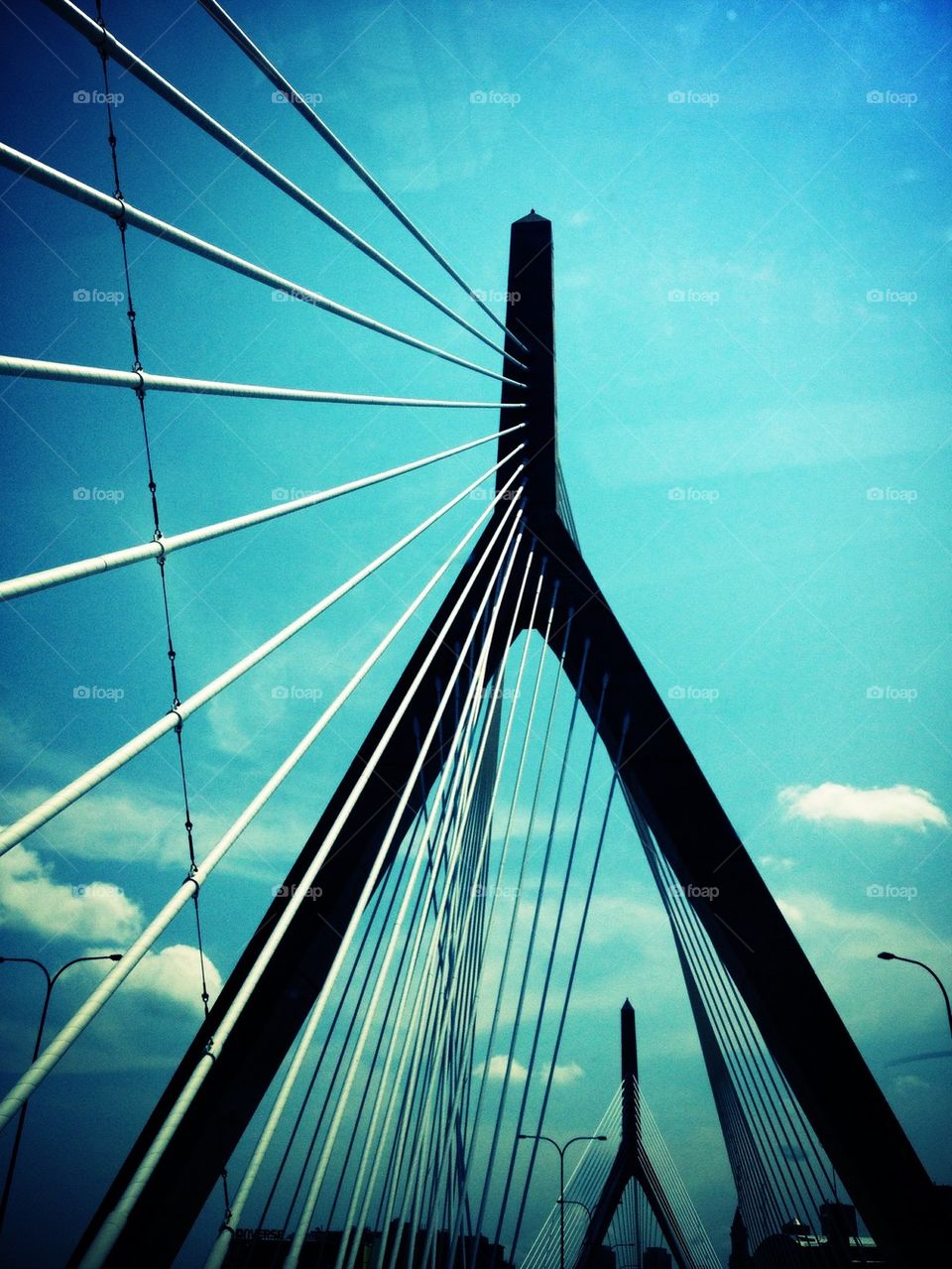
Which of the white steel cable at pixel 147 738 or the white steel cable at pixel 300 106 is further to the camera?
the white steel cable at pixel 300 106

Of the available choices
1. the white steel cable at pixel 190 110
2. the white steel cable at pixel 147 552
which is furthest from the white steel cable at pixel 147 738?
the white steel cable at pixel 190 110

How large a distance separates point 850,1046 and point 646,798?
2461 mm

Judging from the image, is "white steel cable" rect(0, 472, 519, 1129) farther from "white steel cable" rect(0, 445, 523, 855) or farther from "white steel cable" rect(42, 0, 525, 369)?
"white steel cable" rect(42, 0, 525, 369)

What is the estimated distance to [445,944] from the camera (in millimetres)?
5734

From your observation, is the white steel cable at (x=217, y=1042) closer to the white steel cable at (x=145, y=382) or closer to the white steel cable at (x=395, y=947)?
the white steel cable at (x=395, y=947)

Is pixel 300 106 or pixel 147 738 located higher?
pixel 300 106

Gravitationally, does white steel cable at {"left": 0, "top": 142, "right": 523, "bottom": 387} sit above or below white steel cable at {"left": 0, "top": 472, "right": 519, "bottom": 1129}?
above

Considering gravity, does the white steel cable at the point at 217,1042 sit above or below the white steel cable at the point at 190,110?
below

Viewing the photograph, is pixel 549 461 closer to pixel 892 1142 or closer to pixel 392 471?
pixel 392 471

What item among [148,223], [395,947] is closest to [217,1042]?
[395,947]

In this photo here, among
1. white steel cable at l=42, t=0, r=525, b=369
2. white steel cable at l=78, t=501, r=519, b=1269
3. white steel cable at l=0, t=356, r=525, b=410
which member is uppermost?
white steel cable at l=42, t=0, r=525, b=369

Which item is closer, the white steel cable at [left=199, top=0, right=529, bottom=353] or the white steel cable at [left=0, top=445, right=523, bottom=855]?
the white steel cable at [left=0, top=445, right=523, bottom=855]

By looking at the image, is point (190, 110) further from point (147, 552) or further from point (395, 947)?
point (395, 947)

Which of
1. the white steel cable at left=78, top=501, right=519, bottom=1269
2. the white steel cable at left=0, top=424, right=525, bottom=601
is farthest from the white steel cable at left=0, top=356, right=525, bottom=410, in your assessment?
the white steel cable at left=78, top=501, right=519, bottom=1269
